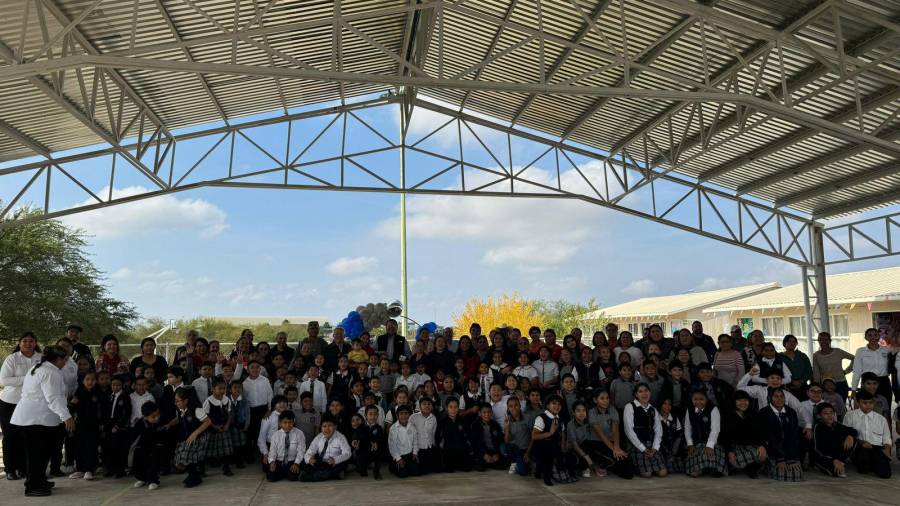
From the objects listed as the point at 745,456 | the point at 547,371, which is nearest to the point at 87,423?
the point at 547,371

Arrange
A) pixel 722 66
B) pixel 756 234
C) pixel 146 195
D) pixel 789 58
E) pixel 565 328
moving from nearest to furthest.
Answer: pixel 789 58
pixel 722 66
pixel 146 195
pixel 756 234
pixel 565 328

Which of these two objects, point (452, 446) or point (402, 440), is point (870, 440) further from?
point (402, 440)

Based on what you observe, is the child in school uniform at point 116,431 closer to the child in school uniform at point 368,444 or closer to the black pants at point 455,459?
the child in school uniform at point 368,444

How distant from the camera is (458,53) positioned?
444 inches

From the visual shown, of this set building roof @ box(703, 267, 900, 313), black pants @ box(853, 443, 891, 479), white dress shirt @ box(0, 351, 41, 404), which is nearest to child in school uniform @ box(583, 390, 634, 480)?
black pants @ box(853, 443, 891, 479)

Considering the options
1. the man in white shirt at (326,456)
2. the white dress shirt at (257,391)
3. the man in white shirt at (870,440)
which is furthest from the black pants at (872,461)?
the white dress shirt at (257,391)

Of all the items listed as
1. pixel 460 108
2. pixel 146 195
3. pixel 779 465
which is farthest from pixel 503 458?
pixel 146 195

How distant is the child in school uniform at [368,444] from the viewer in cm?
711

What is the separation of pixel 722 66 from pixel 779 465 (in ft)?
17.7

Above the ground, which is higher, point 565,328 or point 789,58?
point 789,58

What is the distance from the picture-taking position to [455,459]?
7316mm

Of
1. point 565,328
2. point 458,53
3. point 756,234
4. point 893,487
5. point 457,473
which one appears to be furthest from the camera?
point 565,328

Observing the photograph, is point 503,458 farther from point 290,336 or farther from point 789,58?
point 290,336

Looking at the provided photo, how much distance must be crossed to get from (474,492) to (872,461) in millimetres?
4101
